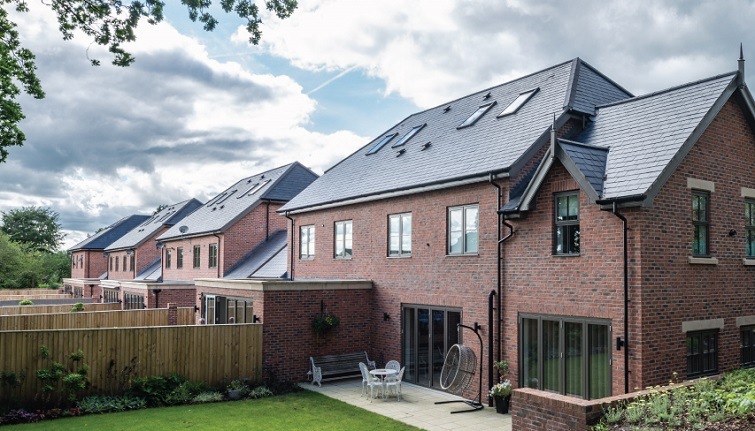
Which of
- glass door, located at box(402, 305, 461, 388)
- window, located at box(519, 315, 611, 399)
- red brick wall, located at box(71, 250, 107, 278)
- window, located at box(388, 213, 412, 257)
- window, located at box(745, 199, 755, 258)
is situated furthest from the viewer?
red brick wall, located at box(71, 250, 107, 278)

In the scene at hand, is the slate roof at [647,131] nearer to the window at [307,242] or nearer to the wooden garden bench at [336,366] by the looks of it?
the wooden garden bench at [336,366]

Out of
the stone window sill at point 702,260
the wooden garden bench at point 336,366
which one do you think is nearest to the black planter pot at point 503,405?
the stone window sill at point 702,260

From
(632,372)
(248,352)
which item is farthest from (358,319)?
(632,372)

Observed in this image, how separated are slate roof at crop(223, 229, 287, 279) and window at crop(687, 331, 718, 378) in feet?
52.5

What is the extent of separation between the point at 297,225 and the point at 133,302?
13345 millimetres

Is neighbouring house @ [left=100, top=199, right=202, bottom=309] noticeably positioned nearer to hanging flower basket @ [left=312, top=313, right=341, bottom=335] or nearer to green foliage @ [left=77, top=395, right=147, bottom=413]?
hanging flower basket @ [left=312, top=313, right=341, bottom=335]

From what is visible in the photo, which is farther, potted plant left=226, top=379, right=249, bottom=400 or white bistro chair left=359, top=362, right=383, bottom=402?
potted plant left=226, top=379, right=249, bottom=400

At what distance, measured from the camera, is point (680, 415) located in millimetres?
8516

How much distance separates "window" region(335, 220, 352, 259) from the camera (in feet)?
66.8

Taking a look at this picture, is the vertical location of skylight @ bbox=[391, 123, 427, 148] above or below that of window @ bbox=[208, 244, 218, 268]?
above

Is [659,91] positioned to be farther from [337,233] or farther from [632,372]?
[337,233]

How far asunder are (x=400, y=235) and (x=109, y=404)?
349 inches

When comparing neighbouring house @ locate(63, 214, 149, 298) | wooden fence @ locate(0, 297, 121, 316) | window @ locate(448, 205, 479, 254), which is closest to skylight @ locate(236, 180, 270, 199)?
wooden fence @ locate(0, 297, 121, 316)

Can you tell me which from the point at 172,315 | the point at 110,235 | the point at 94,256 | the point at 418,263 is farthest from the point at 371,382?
the point at 110,235
